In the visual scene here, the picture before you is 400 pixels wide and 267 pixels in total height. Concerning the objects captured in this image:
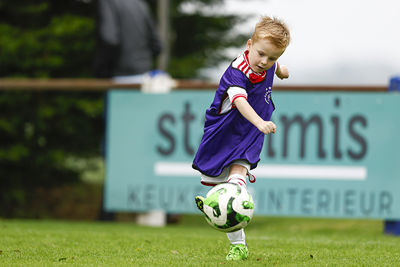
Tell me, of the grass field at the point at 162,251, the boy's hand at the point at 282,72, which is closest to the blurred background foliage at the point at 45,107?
the grass field at the point at 162,251

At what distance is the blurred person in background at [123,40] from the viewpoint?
817 centimetres

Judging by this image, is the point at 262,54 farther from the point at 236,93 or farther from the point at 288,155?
the point at 288,155

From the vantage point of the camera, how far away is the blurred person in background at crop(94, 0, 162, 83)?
26.8 feet

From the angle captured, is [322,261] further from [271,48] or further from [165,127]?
[165,127]

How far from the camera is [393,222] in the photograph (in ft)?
24.0

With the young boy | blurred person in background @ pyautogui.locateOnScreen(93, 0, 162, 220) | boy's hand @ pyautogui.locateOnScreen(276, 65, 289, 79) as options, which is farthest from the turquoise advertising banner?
the young boy

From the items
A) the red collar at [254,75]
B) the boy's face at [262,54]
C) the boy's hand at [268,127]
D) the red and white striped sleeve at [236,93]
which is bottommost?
the boy's hand at [268,127]

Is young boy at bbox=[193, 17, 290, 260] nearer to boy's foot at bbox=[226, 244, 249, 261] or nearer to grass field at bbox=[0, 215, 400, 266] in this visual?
boy's foot at bbox=[226, 244, 249, 261]

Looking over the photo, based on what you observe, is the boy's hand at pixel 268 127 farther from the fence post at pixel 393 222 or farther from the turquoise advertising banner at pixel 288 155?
the fence post at pixel 393 222

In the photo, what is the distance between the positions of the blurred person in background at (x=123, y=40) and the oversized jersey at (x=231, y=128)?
12.9 feet

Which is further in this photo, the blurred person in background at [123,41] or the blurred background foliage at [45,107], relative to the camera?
the blurred background foliage at [45,107]

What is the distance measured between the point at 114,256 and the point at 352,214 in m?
3.75

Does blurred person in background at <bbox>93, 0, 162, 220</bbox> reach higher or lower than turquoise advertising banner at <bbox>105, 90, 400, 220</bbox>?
higher

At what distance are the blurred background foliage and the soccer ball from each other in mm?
6986
